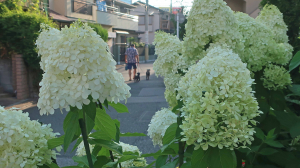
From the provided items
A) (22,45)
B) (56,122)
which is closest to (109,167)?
(56,122)

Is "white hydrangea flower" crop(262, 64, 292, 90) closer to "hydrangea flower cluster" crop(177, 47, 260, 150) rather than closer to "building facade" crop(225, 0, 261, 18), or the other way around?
"hydrangea flower cluster" crop(177, 47, 260, 150)

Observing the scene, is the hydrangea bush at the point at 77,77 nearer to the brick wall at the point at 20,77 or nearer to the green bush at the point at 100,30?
the brick wall at the point at 20,77

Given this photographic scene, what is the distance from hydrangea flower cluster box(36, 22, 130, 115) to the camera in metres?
1.05

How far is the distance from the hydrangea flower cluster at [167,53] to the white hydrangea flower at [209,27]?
237mm

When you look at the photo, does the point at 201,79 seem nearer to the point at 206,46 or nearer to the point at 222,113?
the point at 222,113

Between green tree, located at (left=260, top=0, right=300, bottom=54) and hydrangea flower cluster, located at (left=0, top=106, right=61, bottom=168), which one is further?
Result: green tree, located at (left=260, top=0, right=300, bottom=54)

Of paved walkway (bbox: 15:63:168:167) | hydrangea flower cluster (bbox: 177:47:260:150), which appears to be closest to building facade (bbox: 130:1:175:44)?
paved walkway (bbox: 15:63:168:167)

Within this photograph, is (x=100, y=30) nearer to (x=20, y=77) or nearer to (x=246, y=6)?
(x=20, y=77)

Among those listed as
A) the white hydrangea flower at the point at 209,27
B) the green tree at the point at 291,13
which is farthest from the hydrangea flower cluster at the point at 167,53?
the green tree at the point at 291,13

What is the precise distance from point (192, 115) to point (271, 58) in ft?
4.49

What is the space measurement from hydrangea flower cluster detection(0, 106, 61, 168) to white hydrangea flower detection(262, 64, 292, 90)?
1.61 meters

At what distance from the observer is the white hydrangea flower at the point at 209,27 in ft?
5.51

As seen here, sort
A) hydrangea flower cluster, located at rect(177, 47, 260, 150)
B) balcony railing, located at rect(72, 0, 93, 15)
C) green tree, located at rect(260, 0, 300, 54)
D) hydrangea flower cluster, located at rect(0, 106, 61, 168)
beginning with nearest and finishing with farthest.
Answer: hydrangea flower cluster, located at rect(177, 47, 260, 150), hydrangea flower cluster, located at rect(0, 106, 61, 168), green tree, located at rect(260, 0, 300, 54), balcony railing, located at rect(72, 0, 93, 15)

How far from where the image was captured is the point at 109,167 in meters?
1.47
